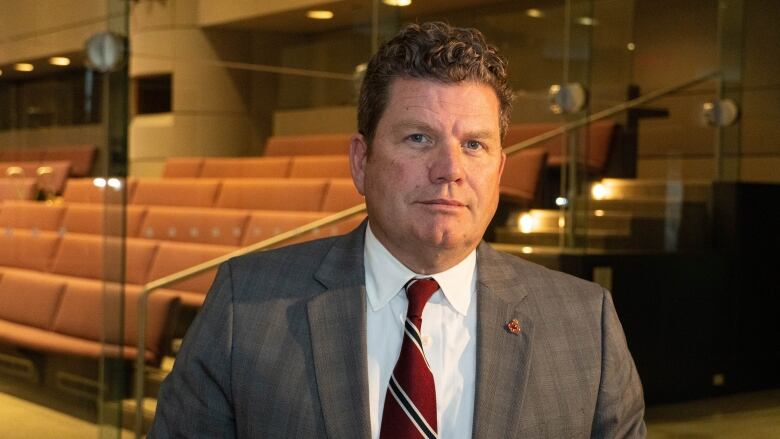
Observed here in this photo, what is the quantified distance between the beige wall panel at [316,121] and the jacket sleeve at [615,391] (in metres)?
2.68

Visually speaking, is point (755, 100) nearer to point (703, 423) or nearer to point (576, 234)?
point (576, 234)

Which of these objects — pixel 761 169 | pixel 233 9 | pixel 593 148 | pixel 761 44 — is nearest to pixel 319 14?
pixel 233 9

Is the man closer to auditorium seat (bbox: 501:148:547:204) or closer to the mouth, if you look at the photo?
the mouth

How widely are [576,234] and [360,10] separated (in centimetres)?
120

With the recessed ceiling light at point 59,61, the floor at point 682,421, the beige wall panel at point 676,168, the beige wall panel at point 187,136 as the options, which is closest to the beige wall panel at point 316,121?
the beige wall panel at point 187,136

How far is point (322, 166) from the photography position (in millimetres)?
4289

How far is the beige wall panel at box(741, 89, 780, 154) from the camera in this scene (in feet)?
13.3

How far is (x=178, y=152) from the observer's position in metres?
4.07

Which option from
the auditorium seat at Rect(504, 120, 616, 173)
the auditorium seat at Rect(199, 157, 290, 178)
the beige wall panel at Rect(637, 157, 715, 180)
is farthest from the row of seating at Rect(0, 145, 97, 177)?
the beige wall panel at Rect(637, 157, 715, 180)

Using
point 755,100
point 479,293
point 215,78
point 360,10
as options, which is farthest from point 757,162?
point 479,293

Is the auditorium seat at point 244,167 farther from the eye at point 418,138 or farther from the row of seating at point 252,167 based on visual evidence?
the eye at point 418,138

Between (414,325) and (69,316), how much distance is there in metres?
2.28

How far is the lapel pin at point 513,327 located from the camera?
1.55 m

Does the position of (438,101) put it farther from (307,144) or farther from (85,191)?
(307,144)
